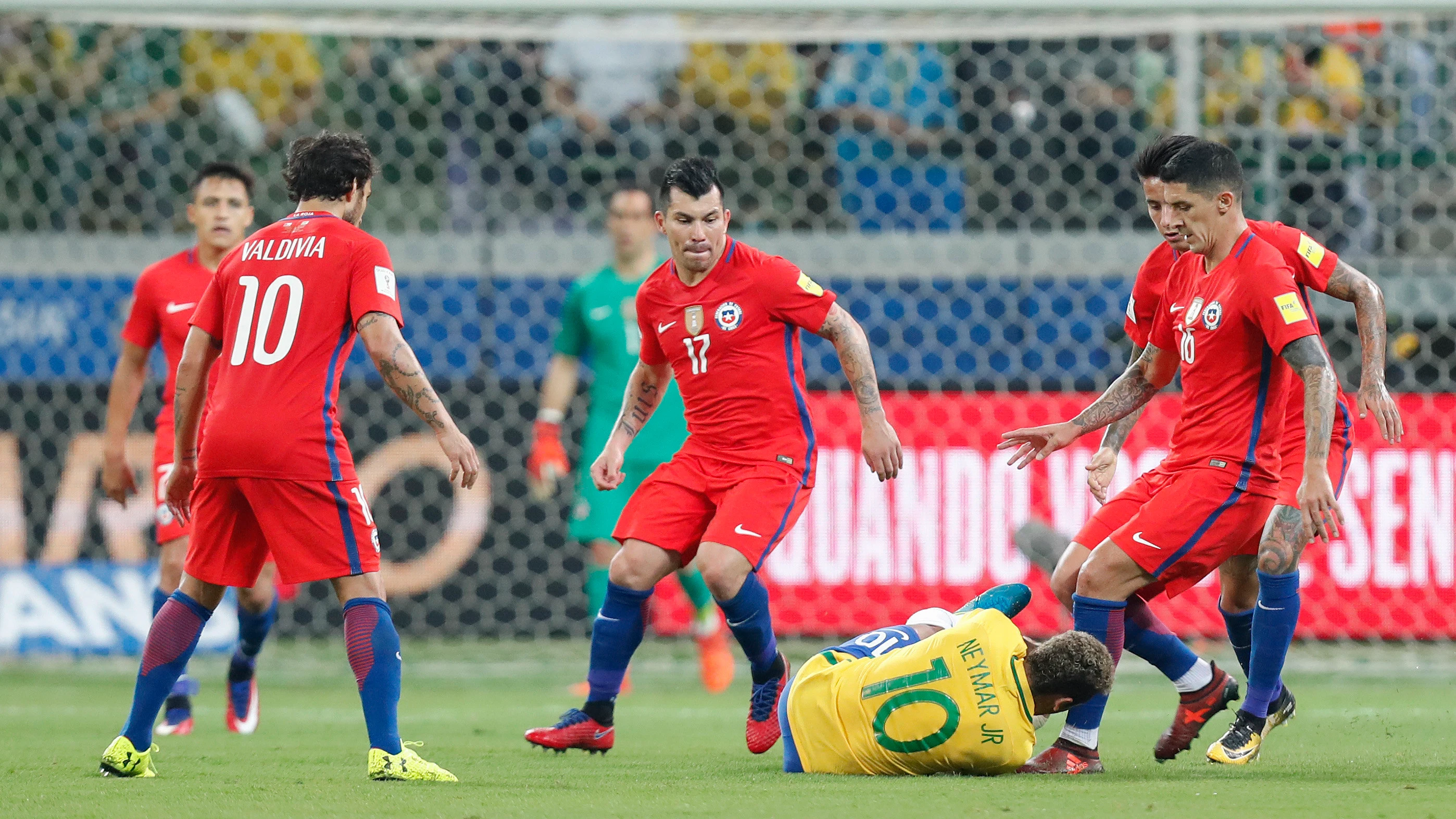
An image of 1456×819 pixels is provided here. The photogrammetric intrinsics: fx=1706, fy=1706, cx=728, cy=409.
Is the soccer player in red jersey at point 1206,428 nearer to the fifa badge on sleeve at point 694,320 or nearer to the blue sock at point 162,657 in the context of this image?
the fifa badge on sleeve at point 694,320

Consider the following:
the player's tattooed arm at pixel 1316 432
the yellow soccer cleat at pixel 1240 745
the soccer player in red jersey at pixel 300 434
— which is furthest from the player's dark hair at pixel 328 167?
the yellow soccer cleat at pixel 1240 745

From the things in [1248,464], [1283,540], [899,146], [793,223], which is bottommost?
[1283,540]

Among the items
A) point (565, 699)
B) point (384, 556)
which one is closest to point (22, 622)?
point (384, 556)

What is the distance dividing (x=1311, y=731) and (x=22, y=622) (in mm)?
6709

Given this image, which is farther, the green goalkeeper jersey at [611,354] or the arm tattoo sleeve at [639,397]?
the green goalkeeper jersey at [611,354]

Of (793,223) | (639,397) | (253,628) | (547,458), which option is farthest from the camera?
(793,223)

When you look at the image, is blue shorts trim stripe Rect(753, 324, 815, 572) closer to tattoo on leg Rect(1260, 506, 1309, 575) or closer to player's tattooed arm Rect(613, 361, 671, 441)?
player's tattooed arm Rect(613, 361, 671, 441)

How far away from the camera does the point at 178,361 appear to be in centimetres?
677

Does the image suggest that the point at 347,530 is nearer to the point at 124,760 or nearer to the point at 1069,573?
the point at 124,760

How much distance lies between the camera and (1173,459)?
206 inches

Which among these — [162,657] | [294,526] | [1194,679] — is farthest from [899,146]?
[162,657]

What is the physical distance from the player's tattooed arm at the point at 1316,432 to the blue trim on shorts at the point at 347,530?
2.56 metres

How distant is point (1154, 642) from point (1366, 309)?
121cm

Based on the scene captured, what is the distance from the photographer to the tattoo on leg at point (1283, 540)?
511 cm
